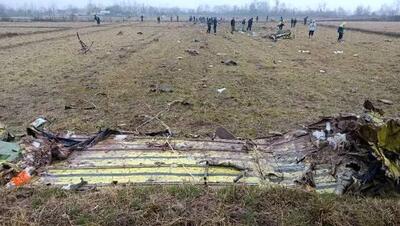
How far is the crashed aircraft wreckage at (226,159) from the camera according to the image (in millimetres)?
4449

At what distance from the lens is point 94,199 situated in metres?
3.97

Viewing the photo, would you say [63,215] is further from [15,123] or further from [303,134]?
[15,123]

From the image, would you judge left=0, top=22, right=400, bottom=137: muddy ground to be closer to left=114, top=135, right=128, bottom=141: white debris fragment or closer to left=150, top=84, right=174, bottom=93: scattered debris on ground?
left=150, top=84, right=174, bottom=93: scattered debris on ground

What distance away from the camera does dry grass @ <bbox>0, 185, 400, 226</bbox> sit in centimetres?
368

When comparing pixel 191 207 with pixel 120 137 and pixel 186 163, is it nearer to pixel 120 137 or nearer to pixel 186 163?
pixel 186 163

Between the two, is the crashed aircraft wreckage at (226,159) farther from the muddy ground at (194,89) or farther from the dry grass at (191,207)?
the muddy ground at (194,89)

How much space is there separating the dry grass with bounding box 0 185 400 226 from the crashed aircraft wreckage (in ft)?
1.11

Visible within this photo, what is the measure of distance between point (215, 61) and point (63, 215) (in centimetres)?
1262

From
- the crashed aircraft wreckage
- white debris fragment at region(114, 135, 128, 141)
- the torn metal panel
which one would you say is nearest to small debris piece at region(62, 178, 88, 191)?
the crashed aircraft wreckage

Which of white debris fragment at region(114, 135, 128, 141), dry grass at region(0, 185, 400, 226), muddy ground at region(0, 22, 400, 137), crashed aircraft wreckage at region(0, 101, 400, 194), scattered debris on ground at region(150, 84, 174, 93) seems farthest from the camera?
scattered debris on ground at region(150, 84, 174, 93)

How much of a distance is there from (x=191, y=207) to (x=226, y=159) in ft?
4.57

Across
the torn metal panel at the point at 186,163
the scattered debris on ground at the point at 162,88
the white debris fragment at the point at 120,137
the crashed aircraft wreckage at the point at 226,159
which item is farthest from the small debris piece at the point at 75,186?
the scattered debris on ground at the point at 162,88

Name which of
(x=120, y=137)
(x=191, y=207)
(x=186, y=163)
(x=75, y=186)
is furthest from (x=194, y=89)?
(x=191, y=207)

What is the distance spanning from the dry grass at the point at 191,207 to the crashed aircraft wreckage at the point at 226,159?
0.34 m
